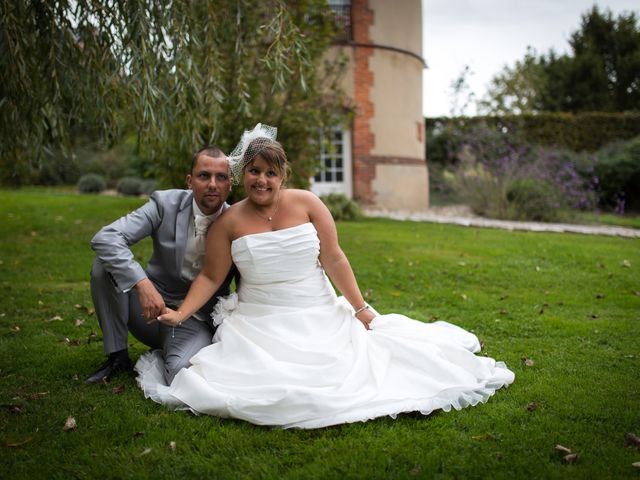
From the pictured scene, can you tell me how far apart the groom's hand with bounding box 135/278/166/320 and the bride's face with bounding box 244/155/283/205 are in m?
0.81

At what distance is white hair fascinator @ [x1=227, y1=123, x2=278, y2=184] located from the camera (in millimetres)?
3521

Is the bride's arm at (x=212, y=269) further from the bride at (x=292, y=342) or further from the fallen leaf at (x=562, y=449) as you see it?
the fallen leaf at (x=562, y=449)

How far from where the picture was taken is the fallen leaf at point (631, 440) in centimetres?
285

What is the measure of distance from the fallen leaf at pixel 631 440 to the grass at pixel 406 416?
0.04 m

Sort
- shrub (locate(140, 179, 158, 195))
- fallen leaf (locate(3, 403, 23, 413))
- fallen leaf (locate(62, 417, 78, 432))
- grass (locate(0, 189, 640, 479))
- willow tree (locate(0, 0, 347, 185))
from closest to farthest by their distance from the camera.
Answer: grass (locate(0, 189, 640, 479)) → fallen leaf (locate(62, 417, 78, 432)) → fallen leaf (locate(3, 403, 23, 413)) → willow tree (locate(0, 0, 347, 185)) → shrub (locate(140, 179, 158, 195))

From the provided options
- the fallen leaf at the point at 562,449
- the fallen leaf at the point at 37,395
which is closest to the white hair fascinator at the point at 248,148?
the fallen leaf at the point at 37,395

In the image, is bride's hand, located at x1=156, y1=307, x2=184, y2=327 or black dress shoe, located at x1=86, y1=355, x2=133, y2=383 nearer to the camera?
bride's hand, located at x1=156, y1=307, x2=184, y2=327

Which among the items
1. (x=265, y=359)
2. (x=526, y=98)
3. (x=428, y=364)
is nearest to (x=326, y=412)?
(x=265, y=359)

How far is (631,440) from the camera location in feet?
9.50

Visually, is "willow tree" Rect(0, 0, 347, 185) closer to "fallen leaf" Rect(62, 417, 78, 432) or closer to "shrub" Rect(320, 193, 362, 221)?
"fallen leaf" Rect(62, 417, 78, 432)

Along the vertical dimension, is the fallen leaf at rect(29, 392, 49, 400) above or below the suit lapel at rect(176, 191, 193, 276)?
below

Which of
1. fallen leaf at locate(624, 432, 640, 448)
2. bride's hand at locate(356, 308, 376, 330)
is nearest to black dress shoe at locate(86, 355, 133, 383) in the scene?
bride's hand at locate(356, 308, 376, 330)

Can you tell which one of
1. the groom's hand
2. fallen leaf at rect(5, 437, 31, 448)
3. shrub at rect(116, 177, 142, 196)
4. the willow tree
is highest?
the willow tree

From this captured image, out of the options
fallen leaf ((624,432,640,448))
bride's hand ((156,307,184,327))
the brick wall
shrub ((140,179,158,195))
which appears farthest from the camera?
shrub ((140,179,158,195))
